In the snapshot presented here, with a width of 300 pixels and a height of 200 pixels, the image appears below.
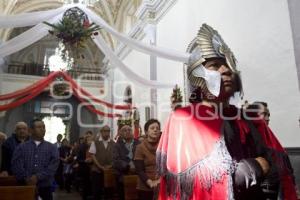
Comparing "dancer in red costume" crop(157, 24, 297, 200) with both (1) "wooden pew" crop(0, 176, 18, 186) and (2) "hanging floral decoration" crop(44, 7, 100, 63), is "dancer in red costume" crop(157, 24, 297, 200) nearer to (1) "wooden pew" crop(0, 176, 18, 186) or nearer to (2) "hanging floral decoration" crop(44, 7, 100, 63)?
(1) "wooden pew" crop(0, 176, 18, 186)

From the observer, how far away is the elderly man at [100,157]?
612cm

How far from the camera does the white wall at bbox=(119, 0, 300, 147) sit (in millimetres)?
4504

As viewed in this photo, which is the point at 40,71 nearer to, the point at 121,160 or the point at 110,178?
the point at 110,178

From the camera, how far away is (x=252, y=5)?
5.33 metres

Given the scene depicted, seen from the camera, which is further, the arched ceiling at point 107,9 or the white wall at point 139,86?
the arched ceiling at point 107,9

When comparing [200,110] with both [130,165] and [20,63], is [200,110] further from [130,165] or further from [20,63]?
[20,63]

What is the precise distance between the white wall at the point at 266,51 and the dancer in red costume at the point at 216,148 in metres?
3.18

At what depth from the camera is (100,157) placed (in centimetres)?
613

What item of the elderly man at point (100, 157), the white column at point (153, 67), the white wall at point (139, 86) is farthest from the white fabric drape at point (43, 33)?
the white wall at point (139, 86)

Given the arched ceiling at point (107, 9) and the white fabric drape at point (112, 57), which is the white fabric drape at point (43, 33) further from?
the arched ceiling at point (107, 9)

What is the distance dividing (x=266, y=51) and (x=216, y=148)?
4.01m

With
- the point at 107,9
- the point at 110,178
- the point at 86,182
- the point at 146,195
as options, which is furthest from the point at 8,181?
the point at 107,9

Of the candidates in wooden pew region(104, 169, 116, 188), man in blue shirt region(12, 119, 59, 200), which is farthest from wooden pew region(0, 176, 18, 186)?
wooden pew region(104, 169, 116, 188)

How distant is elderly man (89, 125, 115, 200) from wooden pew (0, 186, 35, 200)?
2.65 metres
